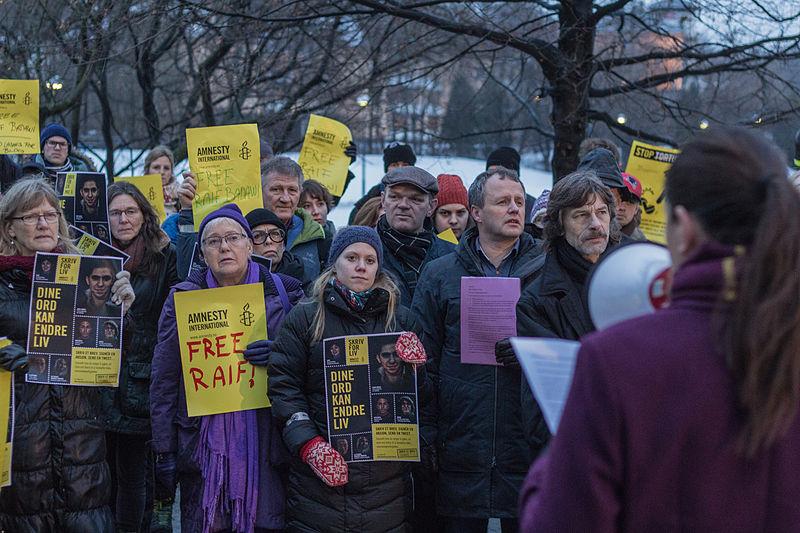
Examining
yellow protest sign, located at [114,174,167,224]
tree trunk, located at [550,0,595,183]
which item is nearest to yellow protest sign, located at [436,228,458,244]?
yellow protest sign, located at [114,174,167,224]

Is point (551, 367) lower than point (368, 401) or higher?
higher

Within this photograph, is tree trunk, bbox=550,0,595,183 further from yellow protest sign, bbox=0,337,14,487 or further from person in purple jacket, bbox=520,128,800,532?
person in purple jacket, bbox=520,128,800,532

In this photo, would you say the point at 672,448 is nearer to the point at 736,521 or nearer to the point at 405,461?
the point at 736,521

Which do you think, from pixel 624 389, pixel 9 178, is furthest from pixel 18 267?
pixel 624 389

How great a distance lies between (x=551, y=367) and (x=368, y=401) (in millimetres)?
2383

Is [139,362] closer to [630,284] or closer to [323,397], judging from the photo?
[323,397]

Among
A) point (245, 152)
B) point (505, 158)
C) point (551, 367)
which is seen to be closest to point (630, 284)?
point (551, 367)

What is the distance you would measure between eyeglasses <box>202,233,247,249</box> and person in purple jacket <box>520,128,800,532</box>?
10.6 feet

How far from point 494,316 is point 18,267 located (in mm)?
2300

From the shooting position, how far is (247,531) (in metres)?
4.73

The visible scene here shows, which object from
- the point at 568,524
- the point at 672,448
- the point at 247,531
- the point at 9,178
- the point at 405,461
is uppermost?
the point at 9,178

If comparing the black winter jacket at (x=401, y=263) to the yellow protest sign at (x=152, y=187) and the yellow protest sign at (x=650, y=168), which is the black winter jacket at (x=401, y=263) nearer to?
the yellow protest sign at (x=650, y=168)

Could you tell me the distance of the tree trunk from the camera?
27.8 ft

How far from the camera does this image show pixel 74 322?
4984 millimetres
